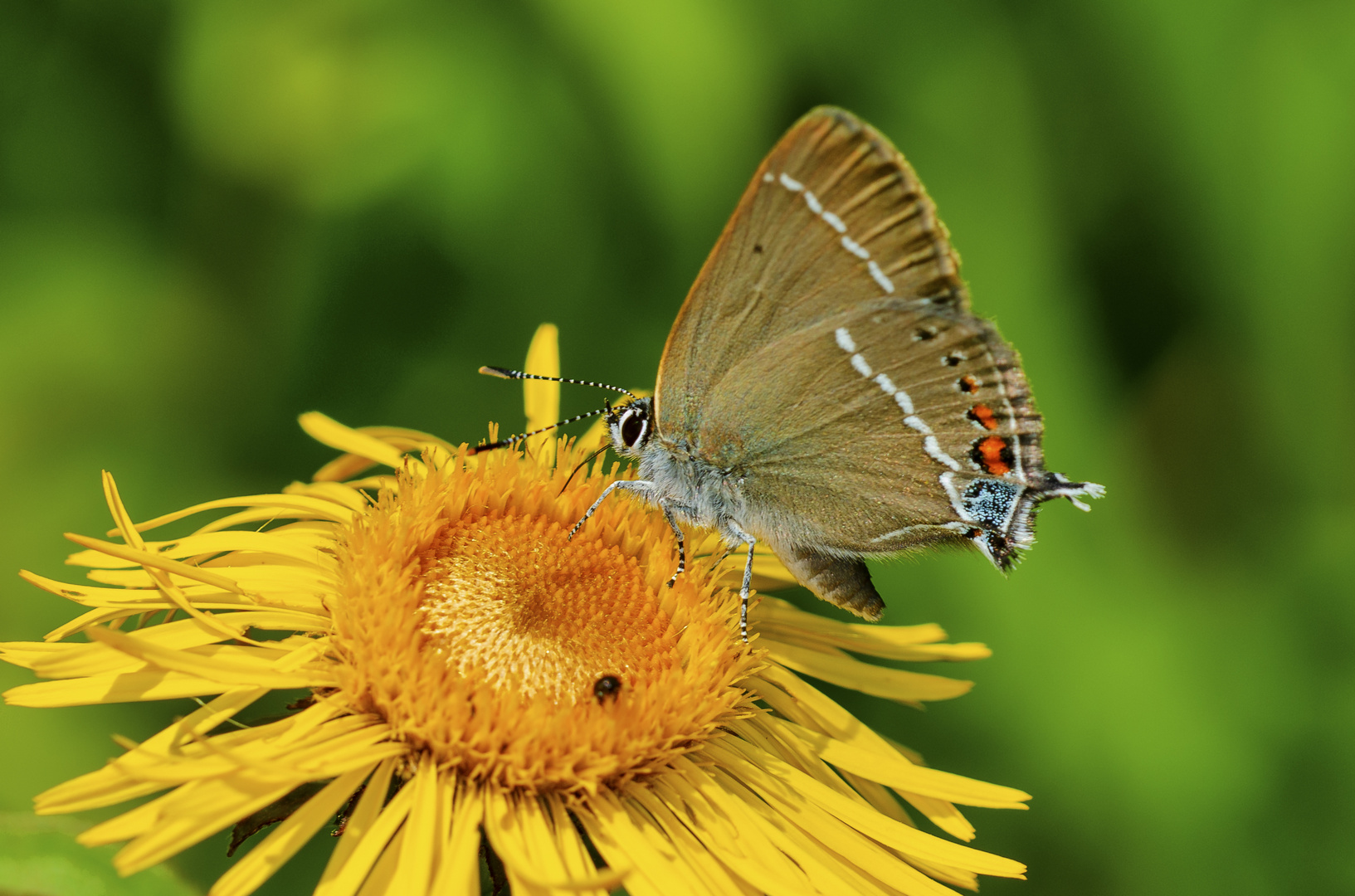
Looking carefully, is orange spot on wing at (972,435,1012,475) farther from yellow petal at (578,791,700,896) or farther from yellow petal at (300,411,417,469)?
yellow petal at (300,411,417,469)

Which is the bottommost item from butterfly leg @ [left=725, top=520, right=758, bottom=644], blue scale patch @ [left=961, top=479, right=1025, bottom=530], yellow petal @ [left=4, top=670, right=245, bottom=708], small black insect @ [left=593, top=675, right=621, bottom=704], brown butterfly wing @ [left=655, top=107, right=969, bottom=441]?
small black insect @ [left=593, top=675, right=621, bottom=704]

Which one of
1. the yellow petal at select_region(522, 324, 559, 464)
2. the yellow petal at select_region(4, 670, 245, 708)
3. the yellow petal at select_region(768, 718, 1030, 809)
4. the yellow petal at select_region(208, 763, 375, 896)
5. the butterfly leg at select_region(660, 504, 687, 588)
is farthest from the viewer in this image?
the yellow petal at select_region(522, 324, 559, 464)

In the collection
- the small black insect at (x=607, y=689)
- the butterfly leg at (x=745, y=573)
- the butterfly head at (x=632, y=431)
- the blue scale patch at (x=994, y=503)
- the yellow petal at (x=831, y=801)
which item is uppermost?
the butterfly head at (x=632, y=431)

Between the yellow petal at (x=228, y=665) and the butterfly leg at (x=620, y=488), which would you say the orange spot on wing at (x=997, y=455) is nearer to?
the butterfly leg at (x=620, y=488)

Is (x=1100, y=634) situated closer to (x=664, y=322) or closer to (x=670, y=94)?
(x=664, y=322)

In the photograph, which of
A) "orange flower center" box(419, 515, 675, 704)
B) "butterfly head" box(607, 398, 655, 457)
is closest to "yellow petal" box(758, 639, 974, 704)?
"orange flower center" box(419, 515, 675, 704)

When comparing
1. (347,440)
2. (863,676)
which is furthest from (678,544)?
(347,440)

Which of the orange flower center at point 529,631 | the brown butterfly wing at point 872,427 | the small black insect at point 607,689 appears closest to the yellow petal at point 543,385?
the orange flower center at point 529,631
